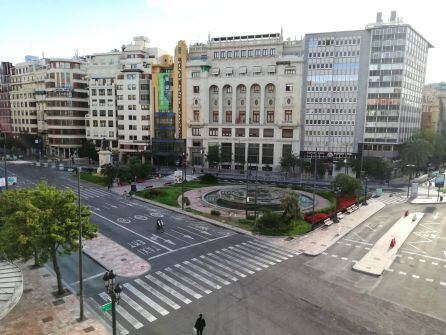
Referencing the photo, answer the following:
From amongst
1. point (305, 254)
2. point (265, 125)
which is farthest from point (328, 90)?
point (305, 254)

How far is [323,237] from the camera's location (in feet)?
136

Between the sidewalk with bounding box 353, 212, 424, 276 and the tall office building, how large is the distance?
4432cm

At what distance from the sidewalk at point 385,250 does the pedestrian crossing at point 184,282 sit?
686cm

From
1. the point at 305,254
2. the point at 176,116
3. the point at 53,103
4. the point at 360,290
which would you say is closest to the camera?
the point at 360,290

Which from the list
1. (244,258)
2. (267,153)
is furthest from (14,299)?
(267,153)

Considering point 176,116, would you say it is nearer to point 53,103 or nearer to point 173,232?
point 53,103

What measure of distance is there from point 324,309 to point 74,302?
703 inches

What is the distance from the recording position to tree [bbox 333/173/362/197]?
5894 cm

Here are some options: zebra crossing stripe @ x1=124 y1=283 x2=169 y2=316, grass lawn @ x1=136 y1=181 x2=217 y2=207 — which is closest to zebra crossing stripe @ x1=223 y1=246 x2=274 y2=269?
zebra crossing stripe @ x1=124 y1=283 x2=169 y2=316

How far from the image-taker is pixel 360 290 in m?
27.7

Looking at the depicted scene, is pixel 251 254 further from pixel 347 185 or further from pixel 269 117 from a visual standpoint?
pixel 269 117

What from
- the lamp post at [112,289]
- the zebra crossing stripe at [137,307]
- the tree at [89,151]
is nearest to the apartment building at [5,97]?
the tree at [89,151]

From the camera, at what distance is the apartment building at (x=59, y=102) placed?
114 metres

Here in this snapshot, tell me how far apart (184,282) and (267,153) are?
2864 inches
